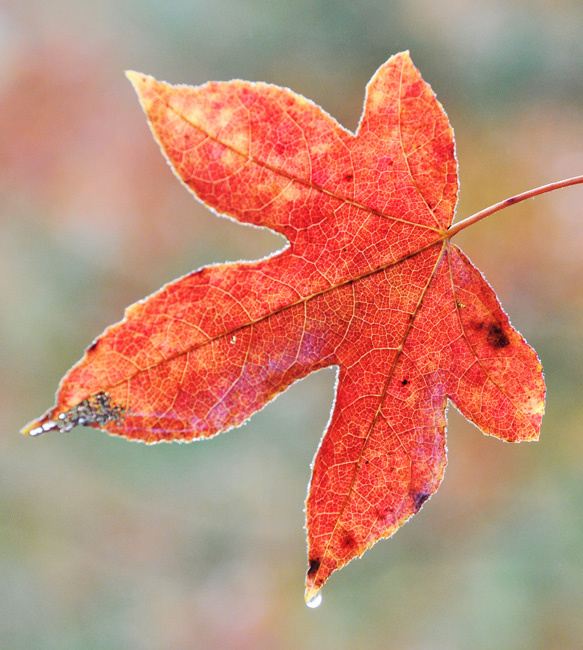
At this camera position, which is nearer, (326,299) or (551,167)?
(326,299)

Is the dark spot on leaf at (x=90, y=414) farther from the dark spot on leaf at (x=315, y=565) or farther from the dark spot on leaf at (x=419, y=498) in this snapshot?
the dark spot on leaf at (x=419, y=498)

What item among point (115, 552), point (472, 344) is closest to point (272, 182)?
point (472, 344)

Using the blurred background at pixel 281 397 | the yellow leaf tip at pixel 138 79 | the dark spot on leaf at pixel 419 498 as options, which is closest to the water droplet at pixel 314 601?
the dark spot on leaf at pixel 419 498

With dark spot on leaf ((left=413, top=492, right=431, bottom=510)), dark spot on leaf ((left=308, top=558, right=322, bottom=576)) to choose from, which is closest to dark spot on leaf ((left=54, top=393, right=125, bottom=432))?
dark spot on leaf ((left=308, top=558, right=322, bottom=576))

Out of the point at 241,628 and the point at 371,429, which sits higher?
the point at 371,429

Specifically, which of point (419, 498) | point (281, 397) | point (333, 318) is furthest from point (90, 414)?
point (281, 397)

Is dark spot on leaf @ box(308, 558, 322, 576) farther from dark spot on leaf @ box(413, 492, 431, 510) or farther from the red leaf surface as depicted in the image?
dark spot on leaf @ box(413, 492, 431, 510)

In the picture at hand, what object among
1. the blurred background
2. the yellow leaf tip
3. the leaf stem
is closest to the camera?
the yellow leaf tip

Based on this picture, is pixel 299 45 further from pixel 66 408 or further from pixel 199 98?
pixel 66 408
